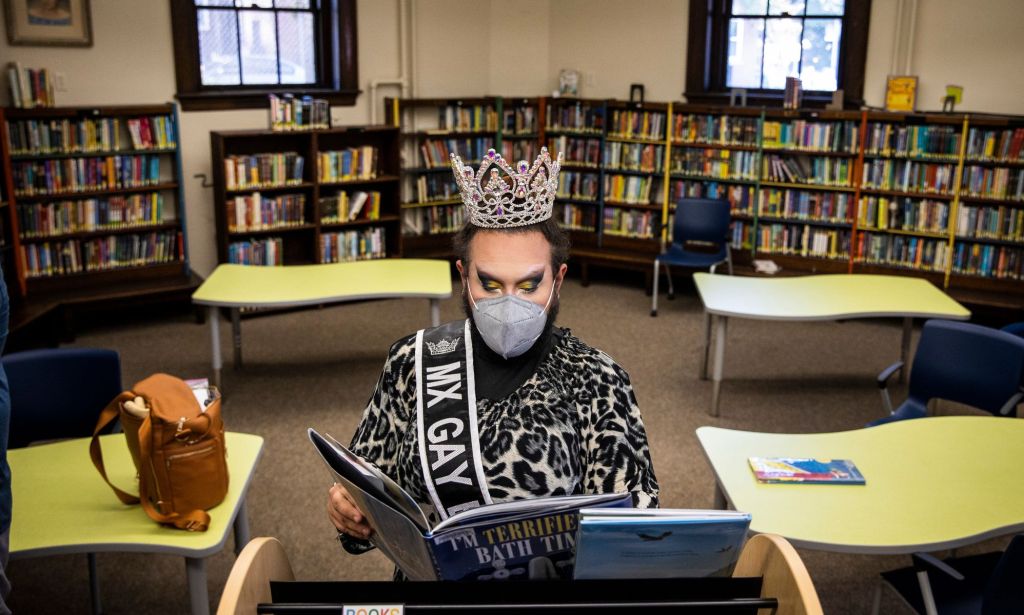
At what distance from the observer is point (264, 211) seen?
23.5ft

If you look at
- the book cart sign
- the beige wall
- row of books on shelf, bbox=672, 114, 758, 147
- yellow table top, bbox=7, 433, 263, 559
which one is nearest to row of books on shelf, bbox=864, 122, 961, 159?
the beige wall

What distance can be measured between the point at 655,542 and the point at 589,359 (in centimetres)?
57

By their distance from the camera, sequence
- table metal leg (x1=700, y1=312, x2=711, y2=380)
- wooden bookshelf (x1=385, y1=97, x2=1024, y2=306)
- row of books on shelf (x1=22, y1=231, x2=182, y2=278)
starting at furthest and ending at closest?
wooden bookshelf (x1=385, y1=97, x2=1024, y2=306), row of books on shelf (x1=22, y1=231, x2=182, y2=278), table metal leg (x1=700, y1=312, x2=711, y2=380)

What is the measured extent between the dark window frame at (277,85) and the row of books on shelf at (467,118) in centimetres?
78

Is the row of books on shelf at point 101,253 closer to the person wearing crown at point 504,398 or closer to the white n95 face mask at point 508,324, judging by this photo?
the person wearing crown at point 504,398

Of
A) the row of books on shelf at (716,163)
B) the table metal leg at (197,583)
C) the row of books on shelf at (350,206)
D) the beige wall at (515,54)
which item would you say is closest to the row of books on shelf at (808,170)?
the row of books on shelf at (716,163)

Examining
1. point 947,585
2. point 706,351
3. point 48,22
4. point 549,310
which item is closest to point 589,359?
point 549,310

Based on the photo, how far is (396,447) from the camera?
183 cm

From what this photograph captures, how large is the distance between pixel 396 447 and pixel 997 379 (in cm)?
312

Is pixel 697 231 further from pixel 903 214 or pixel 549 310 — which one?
pixel 549 310

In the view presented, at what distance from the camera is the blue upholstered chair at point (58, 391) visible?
3.39 meters

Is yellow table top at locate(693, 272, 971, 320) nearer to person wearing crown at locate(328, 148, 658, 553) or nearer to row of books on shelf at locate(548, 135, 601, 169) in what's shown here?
row of books on shelf at locate(548, 135, 601, 169)

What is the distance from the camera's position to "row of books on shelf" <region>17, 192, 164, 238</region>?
629cm

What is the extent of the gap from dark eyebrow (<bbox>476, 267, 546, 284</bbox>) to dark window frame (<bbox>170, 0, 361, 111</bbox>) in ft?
18.9
